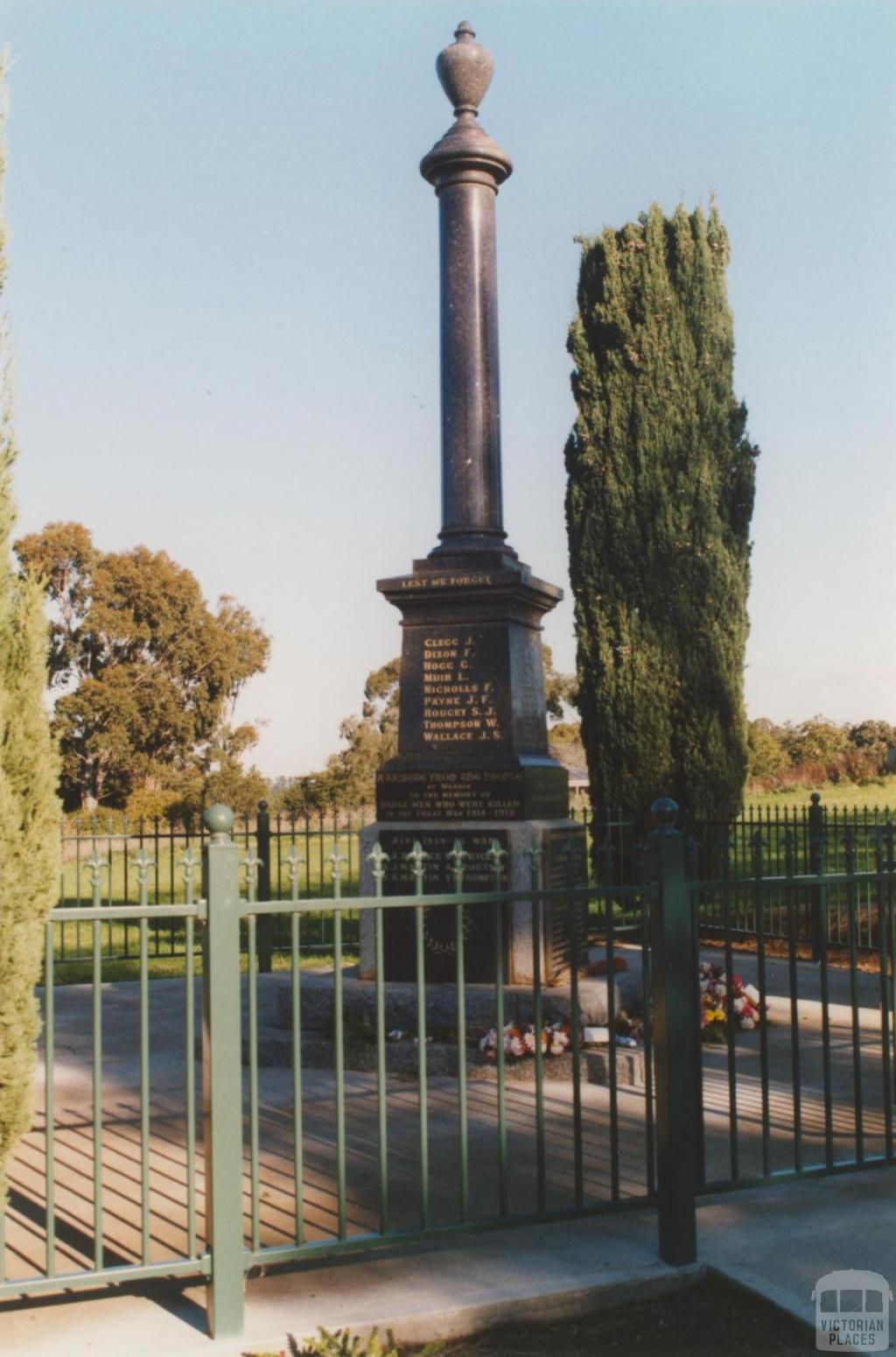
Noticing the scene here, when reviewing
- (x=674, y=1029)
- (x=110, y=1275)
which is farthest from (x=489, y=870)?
(x=110, y=1275)

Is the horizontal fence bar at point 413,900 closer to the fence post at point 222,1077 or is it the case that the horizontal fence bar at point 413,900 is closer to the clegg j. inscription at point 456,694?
the fence post at point 222,1077

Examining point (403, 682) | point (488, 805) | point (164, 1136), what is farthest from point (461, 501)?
point (164, 1136)

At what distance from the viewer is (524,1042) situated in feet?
23.6

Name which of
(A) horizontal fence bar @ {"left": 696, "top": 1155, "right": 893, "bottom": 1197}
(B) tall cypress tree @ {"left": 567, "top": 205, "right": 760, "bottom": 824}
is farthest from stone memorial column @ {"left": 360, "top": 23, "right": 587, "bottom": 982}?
(B) tall cypress tree @ {"left": 567, "top": 205, "right": 760, "bottom": 824}

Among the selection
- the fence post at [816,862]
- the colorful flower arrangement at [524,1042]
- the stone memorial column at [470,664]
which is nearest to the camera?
the fence post at [816,862]

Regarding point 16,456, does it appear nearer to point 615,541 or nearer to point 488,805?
point 488,805

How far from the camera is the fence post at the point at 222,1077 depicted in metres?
3.73

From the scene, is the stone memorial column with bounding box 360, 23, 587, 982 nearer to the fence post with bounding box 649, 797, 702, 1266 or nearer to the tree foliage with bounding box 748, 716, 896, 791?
the fence post with bounding box 649, 797, 702, 1266

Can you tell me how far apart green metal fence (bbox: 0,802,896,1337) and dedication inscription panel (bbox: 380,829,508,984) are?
0.47 ft

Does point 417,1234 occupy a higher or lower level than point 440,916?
lower

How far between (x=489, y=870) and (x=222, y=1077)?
4.36 meters

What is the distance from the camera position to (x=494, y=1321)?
12.5 ft

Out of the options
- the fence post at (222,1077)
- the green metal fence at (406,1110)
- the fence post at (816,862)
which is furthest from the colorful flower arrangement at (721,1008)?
the fence post at (222,1077)

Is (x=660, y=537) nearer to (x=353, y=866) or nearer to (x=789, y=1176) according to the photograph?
(x=353, y=866)
